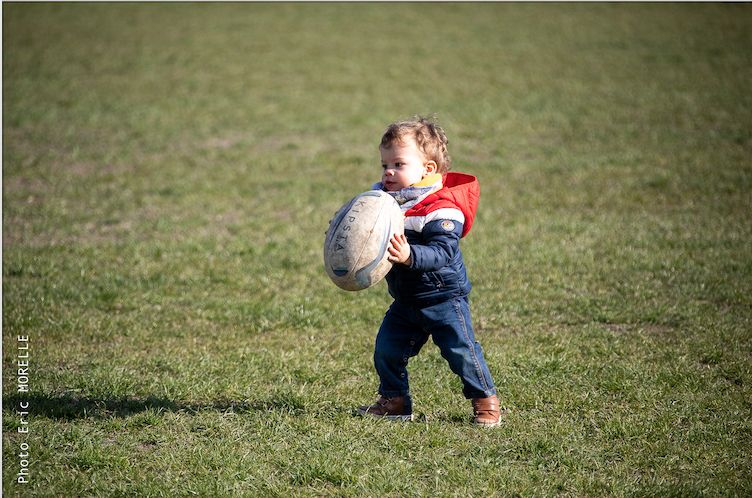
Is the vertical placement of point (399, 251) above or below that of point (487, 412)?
above

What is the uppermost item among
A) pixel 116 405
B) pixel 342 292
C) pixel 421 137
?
pixel 421 137

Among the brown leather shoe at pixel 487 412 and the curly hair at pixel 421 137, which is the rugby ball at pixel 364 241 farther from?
the brown leather shoe at pixel 487 412

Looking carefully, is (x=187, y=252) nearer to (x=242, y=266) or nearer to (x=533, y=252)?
(x=242, y=266)

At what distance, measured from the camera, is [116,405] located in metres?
4.47

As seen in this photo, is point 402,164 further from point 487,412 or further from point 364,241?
point 487,412

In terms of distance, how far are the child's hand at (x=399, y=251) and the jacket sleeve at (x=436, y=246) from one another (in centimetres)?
4

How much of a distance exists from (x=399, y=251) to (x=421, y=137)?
76 centimetres

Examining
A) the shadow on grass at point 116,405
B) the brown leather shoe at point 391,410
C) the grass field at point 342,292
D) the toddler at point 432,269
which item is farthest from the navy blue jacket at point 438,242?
the shadow on grass at point 116,405

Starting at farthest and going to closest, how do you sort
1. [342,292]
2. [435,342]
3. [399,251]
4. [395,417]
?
[342,292] < [395,417] < [435,342] < [399,251]

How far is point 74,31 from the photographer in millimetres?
22125

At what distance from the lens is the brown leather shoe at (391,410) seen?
4211 millimetres

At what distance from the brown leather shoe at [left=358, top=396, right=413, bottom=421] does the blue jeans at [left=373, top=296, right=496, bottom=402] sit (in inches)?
1.9

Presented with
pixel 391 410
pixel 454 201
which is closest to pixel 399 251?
pixel 454 201

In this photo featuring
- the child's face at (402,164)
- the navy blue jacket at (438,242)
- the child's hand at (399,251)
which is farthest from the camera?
the child's face at (402,164)
